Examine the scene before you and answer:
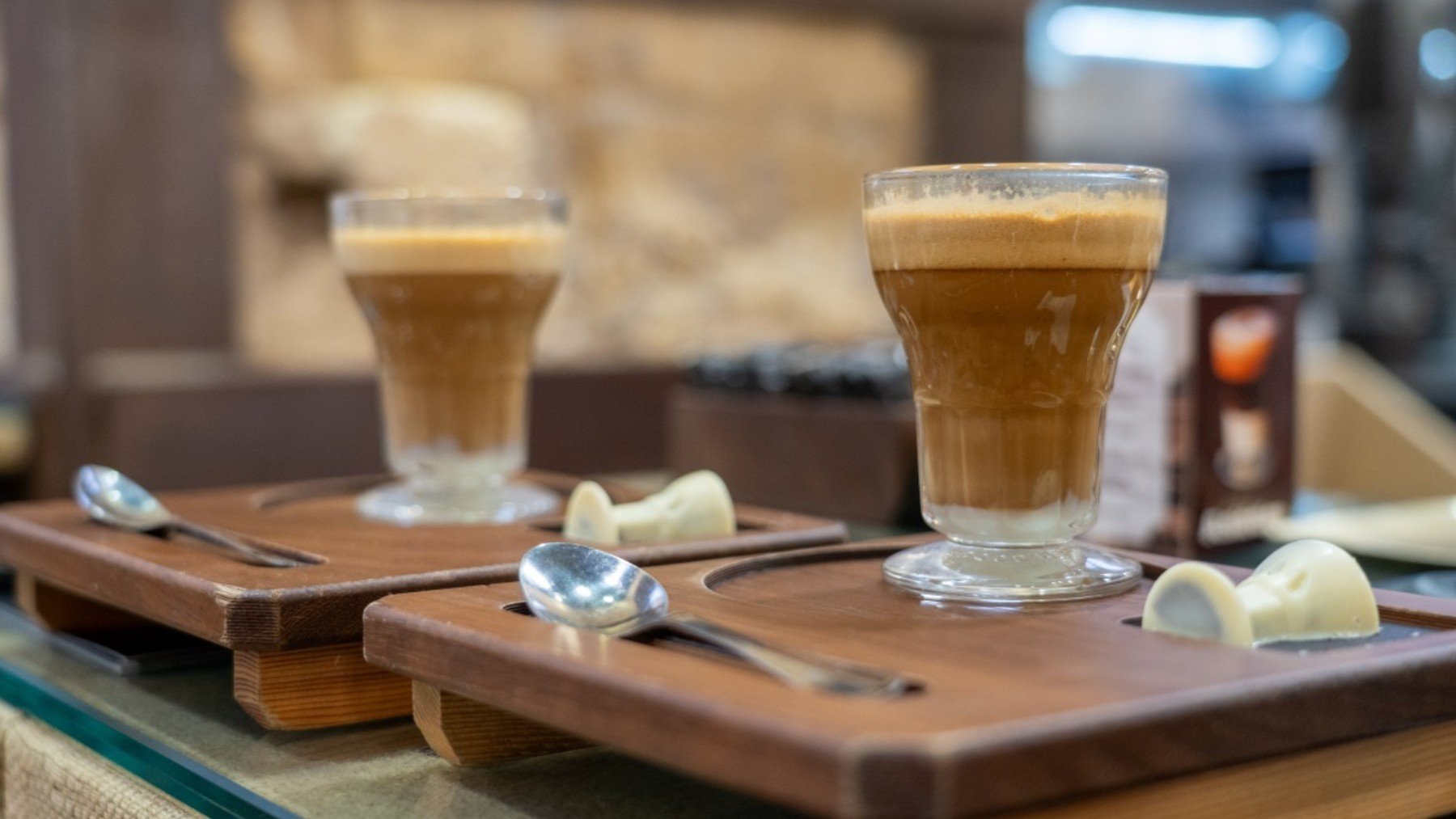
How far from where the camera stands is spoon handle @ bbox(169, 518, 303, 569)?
0.85 m

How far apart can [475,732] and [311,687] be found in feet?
0.36

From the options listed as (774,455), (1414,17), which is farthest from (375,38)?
(1414,17)

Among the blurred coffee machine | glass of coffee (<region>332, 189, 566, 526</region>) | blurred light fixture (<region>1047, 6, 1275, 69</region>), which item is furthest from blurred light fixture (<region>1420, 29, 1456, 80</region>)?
glass of coffee (<region>332, 189, 566, 526</region>)

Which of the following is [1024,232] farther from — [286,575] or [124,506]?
[124,506]

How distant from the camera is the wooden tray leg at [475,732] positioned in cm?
68

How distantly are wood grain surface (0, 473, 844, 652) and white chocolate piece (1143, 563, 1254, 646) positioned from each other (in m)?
0.30

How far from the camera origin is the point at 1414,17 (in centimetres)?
451

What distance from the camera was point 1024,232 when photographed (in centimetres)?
74

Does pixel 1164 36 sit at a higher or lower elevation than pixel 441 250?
higher

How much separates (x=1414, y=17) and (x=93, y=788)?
4.62 metres

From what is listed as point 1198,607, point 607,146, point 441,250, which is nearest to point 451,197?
point 441,250

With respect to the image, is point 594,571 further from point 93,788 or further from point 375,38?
point 375,38

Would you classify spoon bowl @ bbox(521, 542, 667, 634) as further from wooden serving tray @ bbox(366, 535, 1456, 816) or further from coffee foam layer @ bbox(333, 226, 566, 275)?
coffee foam layer @ bbox(333, 226, 566, 275)

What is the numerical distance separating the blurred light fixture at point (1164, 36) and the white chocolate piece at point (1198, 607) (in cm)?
500
